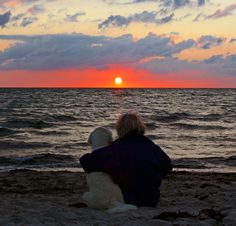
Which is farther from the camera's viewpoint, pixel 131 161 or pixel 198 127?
pixel 198 127

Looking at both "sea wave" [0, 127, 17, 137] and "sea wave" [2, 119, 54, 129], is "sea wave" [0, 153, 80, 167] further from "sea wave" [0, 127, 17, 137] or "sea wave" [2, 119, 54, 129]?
"sea wave" [2, 119, 54, 129]

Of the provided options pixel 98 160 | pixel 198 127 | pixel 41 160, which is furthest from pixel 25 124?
pixel 98 160

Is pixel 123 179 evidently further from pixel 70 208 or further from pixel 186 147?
pixel 186 147

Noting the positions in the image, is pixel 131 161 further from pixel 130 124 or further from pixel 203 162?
pixel 203 162

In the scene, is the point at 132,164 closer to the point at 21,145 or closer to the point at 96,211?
the point at 96,211

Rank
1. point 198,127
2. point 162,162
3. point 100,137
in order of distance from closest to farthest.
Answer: point 100,137
point 162,162
point 198,127

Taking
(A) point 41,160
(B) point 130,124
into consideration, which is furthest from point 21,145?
(B) point 130,124

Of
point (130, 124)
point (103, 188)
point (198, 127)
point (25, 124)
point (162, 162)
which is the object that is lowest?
point (198, 127)

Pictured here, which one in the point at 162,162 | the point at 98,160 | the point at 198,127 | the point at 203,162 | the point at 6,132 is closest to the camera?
the point at 98,160

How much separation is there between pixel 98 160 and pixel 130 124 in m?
0.61

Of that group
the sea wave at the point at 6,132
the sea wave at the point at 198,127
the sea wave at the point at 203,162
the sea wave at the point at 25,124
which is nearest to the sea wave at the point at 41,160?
the sea wave at the point at 203,162

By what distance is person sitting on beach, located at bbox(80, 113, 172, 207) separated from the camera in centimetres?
578

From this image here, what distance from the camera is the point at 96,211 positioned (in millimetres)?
5828

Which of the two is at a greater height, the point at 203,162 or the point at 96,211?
the point at 96,211
